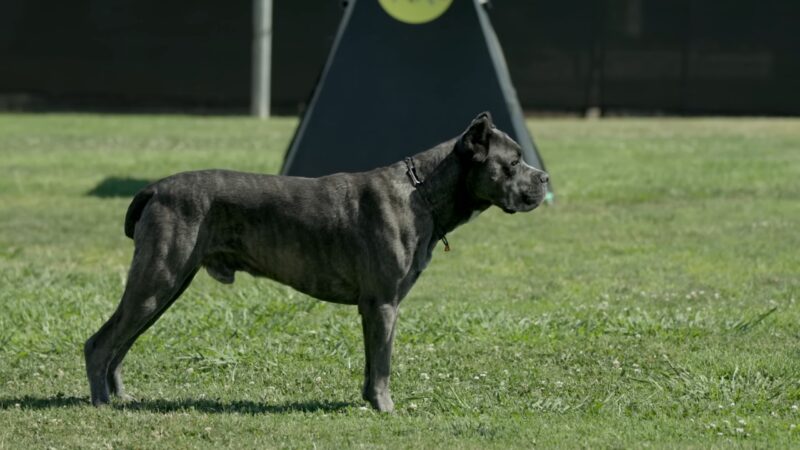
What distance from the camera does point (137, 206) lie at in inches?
275

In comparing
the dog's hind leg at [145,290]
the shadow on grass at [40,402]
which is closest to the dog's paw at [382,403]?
the dog's hind leg at [145,290]

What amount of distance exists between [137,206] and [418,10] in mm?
7879

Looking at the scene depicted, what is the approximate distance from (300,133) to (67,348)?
6545 mm

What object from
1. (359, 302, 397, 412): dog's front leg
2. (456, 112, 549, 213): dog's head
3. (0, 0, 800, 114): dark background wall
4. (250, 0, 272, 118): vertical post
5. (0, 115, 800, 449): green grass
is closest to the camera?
(0, 115, 800, 449): green grass

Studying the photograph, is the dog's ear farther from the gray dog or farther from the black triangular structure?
the black triangular structure

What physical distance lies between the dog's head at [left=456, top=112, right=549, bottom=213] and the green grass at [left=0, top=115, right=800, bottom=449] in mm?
1034

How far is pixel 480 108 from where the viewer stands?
47.1 ft

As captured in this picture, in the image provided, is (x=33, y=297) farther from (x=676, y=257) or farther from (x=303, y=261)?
(x=676, y=257)

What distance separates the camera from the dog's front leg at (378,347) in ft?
22.7

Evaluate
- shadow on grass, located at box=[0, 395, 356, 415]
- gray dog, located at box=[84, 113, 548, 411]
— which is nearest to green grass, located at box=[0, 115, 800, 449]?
shadow on grass, located at box=[0, 395, 356, 415]

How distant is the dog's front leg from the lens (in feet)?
22.7

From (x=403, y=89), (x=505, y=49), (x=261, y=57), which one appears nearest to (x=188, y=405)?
(x=403, y=89)

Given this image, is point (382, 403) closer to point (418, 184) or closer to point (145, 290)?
point (418, 184)

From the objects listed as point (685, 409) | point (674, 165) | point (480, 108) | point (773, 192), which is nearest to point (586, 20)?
point (674, 165)
